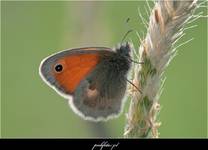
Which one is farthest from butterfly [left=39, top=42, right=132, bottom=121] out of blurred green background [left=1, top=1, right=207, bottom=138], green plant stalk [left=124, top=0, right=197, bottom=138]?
blurred green background [left=1, top=1, right=207, bottom=138]

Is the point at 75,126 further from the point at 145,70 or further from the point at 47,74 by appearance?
the point at 145,70

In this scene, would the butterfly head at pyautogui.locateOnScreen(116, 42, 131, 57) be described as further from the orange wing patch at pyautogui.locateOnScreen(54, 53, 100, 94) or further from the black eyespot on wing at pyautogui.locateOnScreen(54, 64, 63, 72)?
the black eyespot on wing at pyautogui.locateOnScreen(54, 64, 63, 72)

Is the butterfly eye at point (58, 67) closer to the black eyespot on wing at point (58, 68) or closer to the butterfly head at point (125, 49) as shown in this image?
the black eyespot on wing at point (58, 68)

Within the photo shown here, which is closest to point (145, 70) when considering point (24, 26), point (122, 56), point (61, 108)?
point (122, 56)

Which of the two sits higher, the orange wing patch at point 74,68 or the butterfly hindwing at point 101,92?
the orange wing patch at point 74,68

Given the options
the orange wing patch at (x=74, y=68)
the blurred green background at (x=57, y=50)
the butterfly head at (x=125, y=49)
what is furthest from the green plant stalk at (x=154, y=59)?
the blurred green background at (x=57, y=50)

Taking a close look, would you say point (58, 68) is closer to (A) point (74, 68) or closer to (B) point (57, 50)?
(A) point (74, 68)
